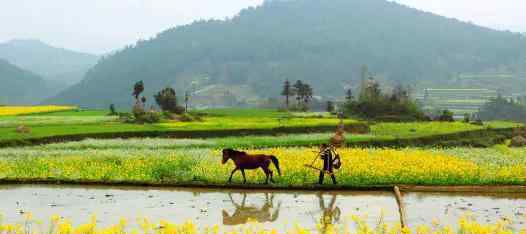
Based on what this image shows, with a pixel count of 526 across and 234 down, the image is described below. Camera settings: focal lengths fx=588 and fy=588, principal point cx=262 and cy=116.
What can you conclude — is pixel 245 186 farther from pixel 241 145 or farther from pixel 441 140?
pixel 441 140

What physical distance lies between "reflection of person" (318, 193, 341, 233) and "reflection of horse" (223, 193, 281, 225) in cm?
135

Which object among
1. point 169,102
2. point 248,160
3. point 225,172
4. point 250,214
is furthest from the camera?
point 169,102

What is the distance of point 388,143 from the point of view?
46844 mm

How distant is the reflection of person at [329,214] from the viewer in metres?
15.4

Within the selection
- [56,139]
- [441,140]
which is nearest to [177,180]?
[56,139]

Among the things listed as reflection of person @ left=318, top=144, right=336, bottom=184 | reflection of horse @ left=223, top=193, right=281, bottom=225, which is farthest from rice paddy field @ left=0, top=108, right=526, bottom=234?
reflection of person @ left=318, top=144, right=336, bottom=184

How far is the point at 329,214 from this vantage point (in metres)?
16.9

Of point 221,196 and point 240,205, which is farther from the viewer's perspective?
point 221,196

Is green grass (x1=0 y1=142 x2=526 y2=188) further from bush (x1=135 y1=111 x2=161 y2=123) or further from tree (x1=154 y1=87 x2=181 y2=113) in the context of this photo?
tree (x1=154 y1=87 x2=181 y2=113)

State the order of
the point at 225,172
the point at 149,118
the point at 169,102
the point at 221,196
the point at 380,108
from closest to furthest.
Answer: the point at 221,196, the point at 225,172, the point at 149,118, the point at 169,102, the point at 380,108

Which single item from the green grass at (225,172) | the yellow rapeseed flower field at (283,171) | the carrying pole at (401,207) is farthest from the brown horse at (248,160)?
the carrying pole at (401,207)

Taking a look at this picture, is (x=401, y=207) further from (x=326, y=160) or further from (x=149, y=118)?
(x=149, y=118)

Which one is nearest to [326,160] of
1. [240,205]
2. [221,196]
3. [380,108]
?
[221,196]

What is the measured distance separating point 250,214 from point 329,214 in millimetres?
2273
